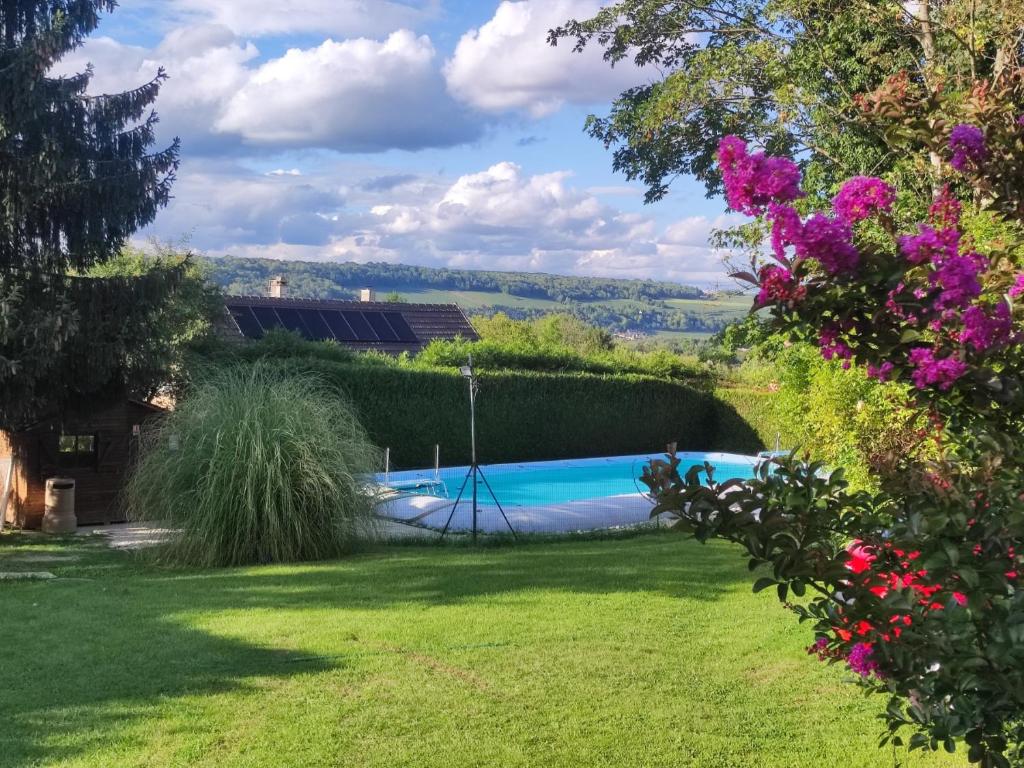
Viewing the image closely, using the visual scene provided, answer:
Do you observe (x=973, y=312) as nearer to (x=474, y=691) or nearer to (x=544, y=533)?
(x=474, y=691)

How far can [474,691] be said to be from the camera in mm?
5297

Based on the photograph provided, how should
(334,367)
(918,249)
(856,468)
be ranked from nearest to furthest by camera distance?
(918,249), (856,468), (334,367)

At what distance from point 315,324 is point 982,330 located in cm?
2931

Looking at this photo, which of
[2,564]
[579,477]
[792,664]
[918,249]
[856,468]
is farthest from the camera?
[579,477]

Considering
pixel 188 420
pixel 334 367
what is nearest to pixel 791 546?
pixel 188 420

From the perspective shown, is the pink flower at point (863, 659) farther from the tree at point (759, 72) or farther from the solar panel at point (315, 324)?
the solar panel at point (315, 324)

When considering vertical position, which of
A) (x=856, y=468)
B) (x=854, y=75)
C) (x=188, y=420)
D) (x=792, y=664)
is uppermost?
(x=854, y=75)

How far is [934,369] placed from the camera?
2213 millimetres

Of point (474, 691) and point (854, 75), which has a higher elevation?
point (854, 75)

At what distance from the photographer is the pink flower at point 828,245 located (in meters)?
2.08

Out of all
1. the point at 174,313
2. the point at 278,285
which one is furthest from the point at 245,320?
the point at 174,313

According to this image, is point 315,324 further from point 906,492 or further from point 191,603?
point 906,492

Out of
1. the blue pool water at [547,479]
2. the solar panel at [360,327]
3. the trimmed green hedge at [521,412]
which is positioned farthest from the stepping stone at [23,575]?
the solar panel at [360,327]

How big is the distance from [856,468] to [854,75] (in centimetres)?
658
